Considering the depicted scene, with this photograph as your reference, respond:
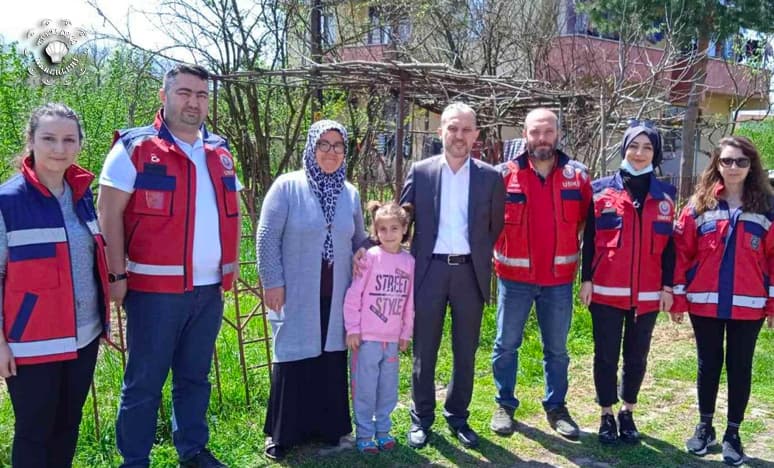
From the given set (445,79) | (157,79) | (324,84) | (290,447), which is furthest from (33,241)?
(157,79)

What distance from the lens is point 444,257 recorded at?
3.76 m

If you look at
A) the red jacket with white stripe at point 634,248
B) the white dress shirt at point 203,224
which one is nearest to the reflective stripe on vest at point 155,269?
the white dress shirt at point 203,224

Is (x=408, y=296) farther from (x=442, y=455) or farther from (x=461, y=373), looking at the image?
(x=442, y=455)

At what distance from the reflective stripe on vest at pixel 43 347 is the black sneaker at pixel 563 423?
2865 mm

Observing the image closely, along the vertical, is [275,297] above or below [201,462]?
above

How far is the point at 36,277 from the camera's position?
8.59 ft

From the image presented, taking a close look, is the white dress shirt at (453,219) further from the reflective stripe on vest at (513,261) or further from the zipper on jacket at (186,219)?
the zipper on jacket at (186,219)

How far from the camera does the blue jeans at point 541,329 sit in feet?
13.4

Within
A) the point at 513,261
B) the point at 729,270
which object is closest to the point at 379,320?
the point at 513,261

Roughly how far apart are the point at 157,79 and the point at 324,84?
10.5ft

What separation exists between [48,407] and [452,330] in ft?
6.99

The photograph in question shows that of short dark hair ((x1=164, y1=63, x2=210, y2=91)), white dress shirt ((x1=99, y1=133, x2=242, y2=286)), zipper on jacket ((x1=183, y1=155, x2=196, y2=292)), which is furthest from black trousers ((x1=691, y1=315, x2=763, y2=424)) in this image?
short dark hair ((x1=164, y1=63, x2=210, y2=91))

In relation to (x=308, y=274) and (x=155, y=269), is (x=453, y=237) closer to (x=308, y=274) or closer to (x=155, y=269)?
(x=308, y=274)

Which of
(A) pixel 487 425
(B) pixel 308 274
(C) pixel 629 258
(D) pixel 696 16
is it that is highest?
(D) pixel 696 16
